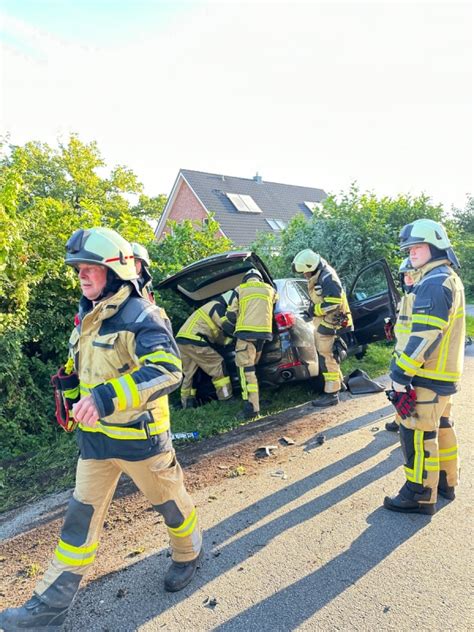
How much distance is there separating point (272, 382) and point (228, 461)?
1.49 meters

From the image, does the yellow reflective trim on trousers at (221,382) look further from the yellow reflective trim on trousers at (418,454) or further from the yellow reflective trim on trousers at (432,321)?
the yellow reflective trim on trousers at (432,321)

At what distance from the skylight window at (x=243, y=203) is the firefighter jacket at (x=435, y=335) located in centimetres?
2028

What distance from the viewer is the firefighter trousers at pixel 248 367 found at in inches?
199

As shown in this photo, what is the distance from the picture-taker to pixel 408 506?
10.1 ft

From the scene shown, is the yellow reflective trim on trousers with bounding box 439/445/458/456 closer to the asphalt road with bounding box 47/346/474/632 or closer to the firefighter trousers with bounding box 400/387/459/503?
the firefighter trousers with bounding box 400/387/459/503

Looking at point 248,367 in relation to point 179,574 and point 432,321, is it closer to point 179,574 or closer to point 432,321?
point 432,321

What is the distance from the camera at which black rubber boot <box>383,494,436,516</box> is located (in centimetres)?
305

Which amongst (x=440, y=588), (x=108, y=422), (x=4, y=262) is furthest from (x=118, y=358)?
(x=4, y=262)

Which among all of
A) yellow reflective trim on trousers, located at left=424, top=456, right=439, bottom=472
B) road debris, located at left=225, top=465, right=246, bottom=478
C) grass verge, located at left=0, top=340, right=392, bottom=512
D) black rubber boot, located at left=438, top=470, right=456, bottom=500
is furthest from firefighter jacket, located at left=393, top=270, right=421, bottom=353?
grass verge, located at left=0, top=340, right=392, bottom=512

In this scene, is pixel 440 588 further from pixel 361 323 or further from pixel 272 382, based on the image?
pixel 361 323

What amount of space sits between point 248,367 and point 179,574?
2789 mm

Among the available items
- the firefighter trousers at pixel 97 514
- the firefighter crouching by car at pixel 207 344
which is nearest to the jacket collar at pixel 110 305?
the firefighter trousers at pixel 97 514

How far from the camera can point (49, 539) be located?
294 cm

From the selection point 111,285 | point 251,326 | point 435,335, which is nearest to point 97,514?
point 111,285
